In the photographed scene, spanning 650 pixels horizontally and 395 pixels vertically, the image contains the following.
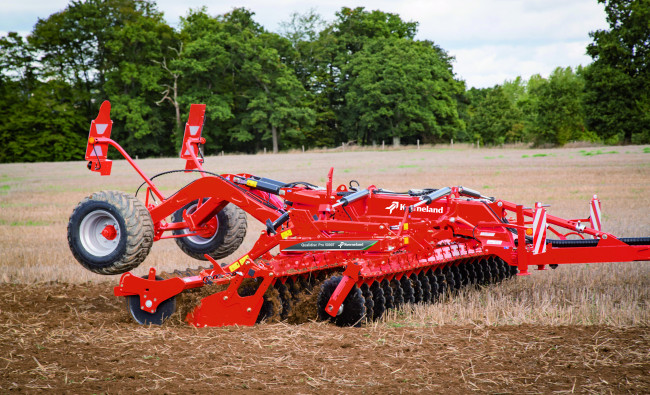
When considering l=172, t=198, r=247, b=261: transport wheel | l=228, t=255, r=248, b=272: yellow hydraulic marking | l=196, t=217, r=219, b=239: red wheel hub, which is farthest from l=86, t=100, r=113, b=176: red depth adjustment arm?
l=228, t=255, r=248, b=272: yellow hydraulic marking

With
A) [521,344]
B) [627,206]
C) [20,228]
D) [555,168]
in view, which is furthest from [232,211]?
[555,168]

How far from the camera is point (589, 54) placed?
5547cm

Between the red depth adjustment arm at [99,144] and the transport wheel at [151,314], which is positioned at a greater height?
the red depth adjustment arm at [99,144]

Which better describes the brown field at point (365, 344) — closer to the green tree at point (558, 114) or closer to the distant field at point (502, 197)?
the distant field at point (502, 197)

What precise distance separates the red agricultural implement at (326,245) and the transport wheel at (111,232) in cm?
1

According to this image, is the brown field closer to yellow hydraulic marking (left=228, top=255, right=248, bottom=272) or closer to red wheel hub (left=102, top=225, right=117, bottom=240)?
yellow hydraulic marking (left=228, top=255, right=248, bottom=272)

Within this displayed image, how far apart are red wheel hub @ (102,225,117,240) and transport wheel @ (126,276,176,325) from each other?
82 centimetres

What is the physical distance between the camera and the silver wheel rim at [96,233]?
762 centimetres

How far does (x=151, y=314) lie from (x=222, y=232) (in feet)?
6.96

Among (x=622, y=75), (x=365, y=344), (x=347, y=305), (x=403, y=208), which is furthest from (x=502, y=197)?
(x=622, y=75)

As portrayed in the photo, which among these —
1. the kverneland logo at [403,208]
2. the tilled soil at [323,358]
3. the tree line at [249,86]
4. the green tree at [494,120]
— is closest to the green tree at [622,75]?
the tree line at [249,86]

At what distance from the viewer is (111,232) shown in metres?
7.59

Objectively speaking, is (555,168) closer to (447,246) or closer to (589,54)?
(447,246)

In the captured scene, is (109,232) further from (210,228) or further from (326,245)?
(326,245)
